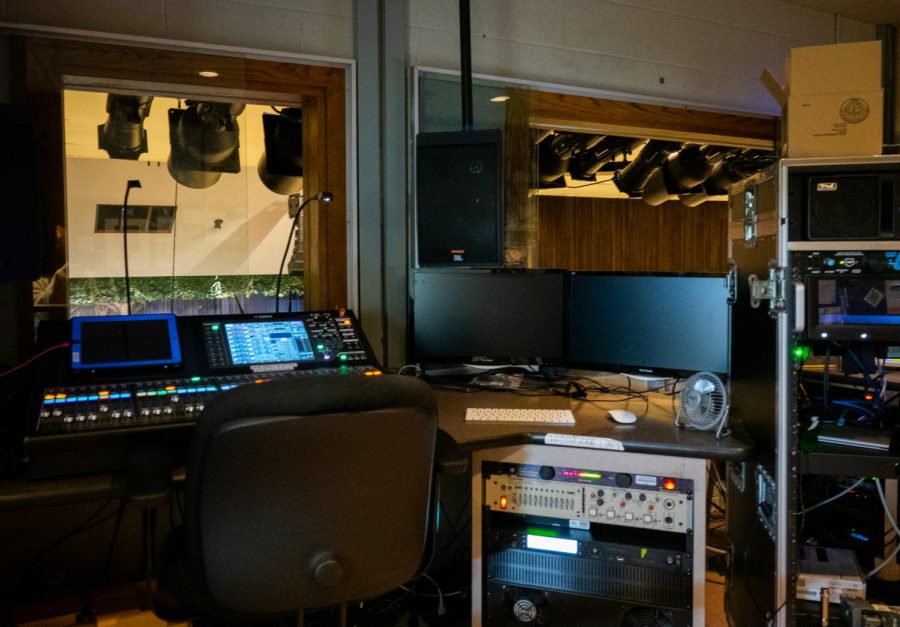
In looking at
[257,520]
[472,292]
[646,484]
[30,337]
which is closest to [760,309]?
[646,484]

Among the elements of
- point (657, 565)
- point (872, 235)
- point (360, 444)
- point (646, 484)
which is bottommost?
point (657, 565)

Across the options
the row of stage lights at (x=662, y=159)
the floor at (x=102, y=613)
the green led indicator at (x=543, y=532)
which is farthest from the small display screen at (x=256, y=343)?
the row of stage lights at (x=662, y=159)

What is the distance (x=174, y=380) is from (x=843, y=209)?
1835 mm

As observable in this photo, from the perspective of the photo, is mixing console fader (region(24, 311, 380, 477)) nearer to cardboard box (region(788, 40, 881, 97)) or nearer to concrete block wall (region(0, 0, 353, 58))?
concrete block wall (region(0, 0, 353, 58))

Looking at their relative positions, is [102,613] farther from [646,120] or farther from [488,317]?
[646,120]

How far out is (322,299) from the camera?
2611 millimetres

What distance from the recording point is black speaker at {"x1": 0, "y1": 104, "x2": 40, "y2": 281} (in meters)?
1.81

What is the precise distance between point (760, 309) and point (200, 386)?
1551 mm

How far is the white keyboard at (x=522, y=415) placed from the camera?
198 centimetres

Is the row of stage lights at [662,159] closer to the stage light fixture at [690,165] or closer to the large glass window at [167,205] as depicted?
the stage light fixture at [690,165]

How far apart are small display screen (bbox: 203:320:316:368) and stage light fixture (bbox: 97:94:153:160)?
3.76ft

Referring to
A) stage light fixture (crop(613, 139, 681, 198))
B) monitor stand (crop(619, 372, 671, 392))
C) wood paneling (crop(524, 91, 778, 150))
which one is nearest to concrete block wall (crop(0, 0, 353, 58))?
wood paneling (crop(524, 91, 778, 150))

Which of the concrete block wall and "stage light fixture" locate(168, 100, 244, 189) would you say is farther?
"stage light fixture" locate(168, 100, 244, 189)

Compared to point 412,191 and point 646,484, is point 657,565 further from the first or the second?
point 412,191
